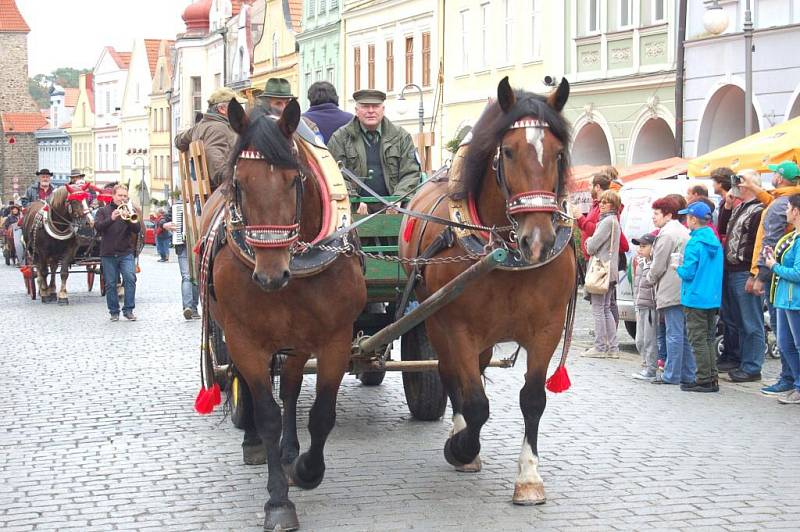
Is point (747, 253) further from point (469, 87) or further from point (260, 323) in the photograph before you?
point (469, 87)

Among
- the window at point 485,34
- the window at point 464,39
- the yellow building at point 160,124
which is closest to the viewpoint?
the window at point 485,34

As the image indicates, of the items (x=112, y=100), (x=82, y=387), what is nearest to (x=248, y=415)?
(x=82, y=387)

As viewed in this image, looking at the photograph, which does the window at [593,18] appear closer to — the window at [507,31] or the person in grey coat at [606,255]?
the window at [507,31]

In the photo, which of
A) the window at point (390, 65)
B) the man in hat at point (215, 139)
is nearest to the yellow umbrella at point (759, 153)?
the man in hat at point (215, 139)

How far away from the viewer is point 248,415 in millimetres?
8422

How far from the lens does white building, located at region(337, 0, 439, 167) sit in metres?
42.8

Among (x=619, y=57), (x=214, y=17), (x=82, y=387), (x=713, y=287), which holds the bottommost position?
(x=82, y=387)

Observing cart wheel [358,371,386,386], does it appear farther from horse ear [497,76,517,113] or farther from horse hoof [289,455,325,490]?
horse ear [497,76,517,113]

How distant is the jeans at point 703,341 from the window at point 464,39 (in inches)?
1115

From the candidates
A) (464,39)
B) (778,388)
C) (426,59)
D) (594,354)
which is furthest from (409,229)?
(426,59)

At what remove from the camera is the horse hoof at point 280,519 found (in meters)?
6.81

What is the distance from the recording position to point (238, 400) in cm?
967

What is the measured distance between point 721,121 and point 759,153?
12.9 m

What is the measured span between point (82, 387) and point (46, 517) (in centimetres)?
522
